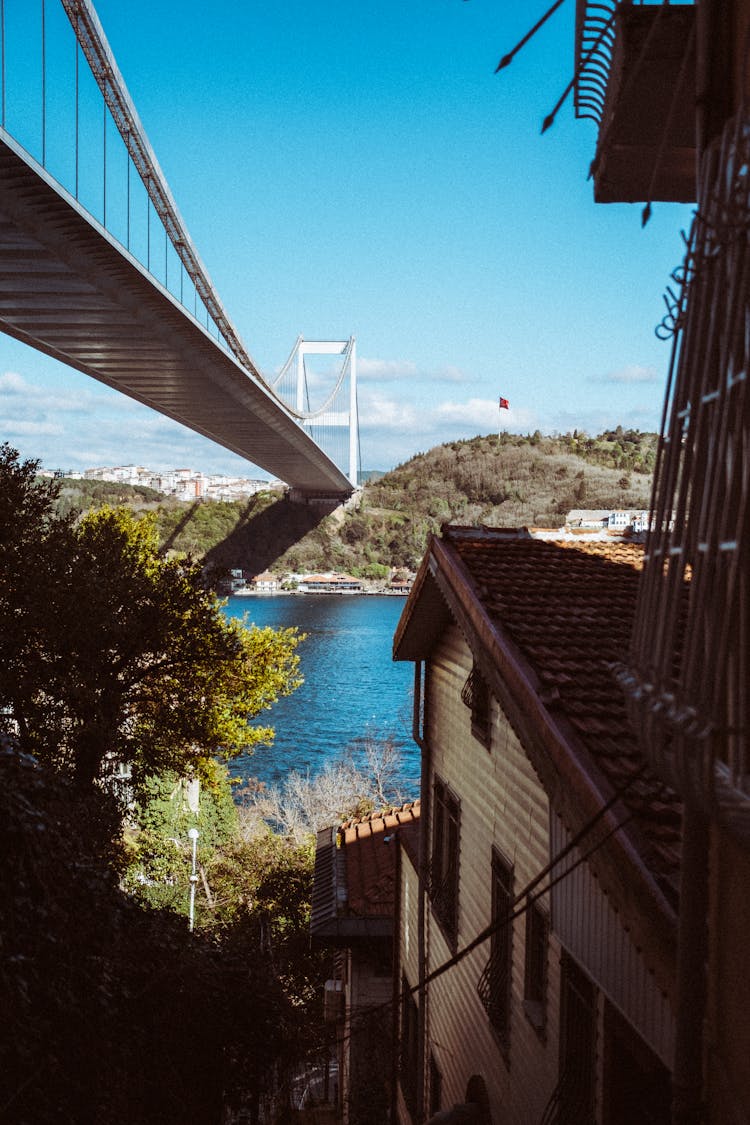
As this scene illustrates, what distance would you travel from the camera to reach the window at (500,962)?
5.41 m

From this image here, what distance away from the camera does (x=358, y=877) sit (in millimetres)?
11617

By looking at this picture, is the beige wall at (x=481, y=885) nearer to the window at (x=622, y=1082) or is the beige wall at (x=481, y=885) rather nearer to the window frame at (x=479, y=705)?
the window frame at (x=479, y=705)

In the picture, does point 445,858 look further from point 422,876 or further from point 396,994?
point 396,994

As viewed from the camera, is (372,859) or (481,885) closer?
(481,885)

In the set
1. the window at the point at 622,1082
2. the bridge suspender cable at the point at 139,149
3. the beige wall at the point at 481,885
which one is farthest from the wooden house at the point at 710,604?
the bridge suspender cable at the point at 139,149

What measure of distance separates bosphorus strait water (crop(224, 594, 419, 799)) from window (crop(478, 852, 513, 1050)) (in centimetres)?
2468

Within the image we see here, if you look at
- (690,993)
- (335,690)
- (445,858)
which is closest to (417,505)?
(335,690)

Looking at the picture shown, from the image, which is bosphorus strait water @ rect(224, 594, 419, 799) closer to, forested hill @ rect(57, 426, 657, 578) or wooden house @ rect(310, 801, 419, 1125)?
forested hill @ rect(57, 426, 657, 578)

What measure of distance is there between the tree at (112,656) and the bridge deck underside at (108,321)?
214 inches

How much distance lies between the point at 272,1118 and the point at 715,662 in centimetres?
1121

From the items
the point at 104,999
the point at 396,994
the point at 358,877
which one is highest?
the point at 104,999

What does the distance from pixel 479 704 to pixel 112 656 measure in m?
7.57

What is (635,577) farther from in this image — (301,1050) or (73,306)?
(73,306)

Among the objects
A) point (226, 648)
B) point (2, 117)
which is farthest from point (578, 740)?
point (2, 117)
